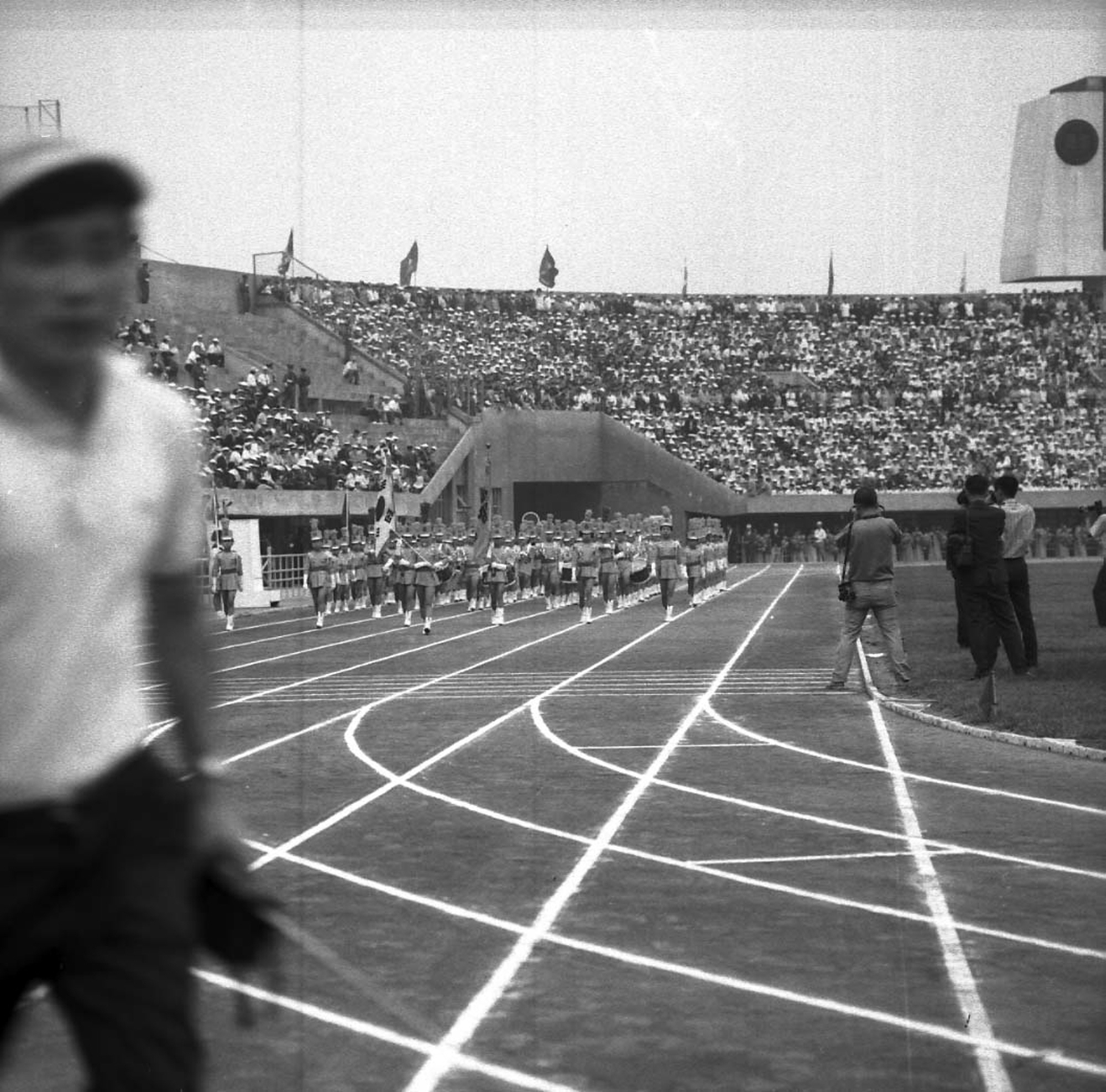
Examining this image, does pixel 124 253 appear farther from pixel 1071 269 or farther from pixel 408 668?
pixel 1071 269

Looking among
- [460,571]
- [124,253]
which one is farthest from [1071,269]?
[124,253]

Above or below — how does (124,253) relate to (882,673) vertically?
above

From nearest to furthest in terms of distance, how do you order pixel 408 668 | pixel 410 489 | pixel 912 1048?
pixel 912 1048
pixel 408 668
pixel 410 489

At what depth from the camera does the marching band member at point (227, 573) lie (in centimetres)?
2859

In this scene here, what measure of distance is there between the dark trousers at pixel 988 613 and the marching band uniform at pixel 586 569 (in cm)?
1412

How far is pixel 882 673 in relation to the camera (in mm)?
16453

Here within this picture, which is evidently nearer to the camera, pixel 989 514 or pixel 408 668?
pixel 989 514

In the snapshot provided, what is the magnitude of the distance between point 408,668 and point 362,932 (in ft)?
42.4

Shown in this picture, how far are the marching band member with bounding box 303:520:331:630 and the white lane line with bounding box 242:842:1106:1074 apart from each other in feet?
75.5

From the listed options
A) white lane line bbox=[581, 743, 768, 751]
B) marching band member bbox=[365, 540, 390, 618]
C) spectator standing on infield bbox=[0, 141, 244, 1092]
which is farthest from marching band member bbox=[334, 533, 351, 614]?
spectator standing on infield bbox=[0, 141, 244, 1092]

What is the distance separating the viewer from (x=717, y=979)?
5.56 metres

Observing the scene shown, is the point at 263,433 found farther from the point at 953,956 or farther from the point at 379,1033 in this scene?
the point at 379,1033

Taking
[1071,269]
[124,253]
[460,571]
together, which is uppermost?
[1071,269]

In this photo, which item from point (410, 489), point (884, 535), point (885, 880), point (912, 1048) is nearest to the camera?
point (912, 1048)
